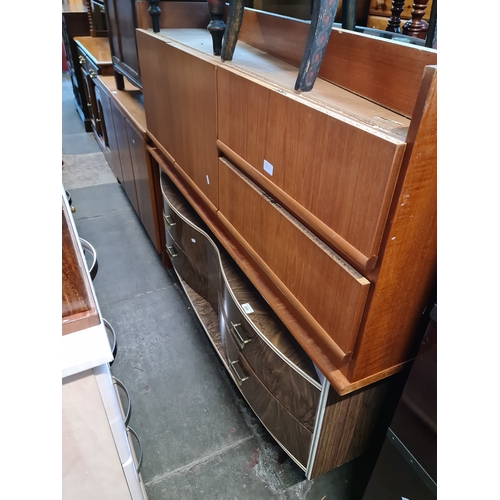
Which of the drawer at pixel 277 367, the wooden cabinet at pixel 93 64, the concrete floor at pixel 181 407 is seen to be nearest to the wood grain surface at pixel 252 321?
the drawer at pixel 277 367

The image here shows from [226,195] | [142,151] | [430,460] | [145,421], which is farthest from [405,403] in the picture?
[142,151]

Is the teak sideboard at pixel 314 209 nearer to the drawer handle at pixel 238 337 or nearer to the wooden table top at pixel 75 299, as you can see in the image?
the drawer handle at pixel 238 337

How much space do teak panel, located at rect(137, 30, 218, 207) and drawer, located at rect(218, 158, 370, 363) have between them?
5.5 inches

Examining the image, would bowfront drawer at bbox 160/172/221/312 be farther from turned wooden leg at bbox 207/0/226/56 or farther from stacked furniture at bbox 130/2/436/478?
turned wooden leg at bbox 207/0/226/56

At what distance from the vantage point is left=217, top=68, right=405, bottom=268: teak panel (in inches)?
23.2

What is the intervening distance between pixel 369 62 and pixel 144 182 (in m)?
1.72

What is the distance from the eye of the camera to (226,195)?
114 cm

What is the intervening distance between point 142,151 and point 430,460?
1.88m

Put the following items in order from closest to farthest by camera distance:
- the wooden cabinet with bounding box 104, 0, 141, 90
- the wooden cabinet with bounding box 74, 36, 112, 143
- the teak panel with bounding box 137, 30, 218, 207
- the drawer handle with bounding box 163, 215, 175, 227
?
the teak panel with bounding box 137, 30, 218, 207 < the drawer handle with bounding box 163, 215, 175, 227 < the wooden cabinet with bounding box 104, 0, 141, 90 < the wooden cabinet with bounding box 74, 36, 112, 143

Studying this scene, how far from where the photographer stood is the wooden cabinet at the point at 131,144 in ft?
6.93

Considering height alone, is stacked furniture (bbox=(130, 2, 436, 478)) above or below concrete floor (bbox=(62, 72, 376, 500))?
above

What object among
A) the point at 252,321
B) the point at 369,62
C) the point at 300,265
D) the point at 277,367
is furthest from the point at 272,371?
the point at 369,62

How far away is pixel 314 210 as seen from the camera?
754 millimetres

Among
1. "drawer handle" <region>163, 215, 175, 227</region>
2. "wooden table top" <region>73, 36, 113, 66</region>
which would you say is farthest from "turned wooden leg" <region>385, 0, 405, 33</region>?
"wooden table top" <region>73, 36, 113, 66</region>
